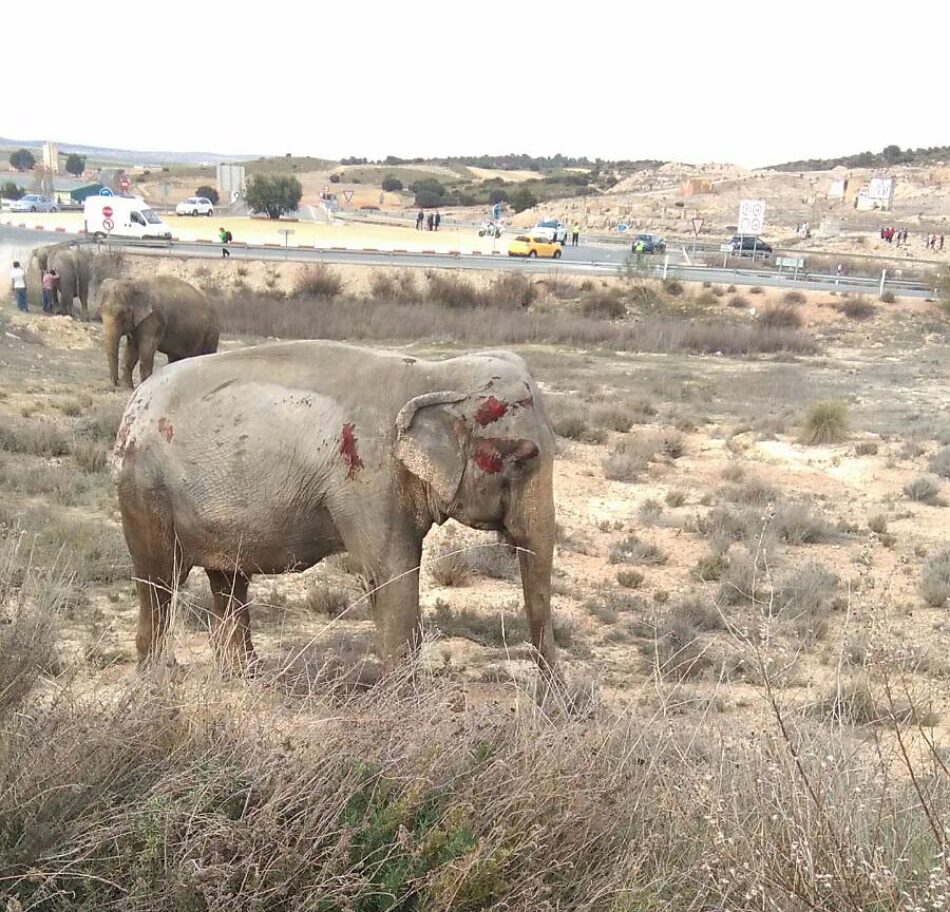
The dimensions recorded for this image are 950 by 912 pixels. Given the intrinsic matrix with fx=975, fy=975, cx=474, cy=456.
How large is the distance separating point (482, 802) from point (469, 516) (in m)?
2.14

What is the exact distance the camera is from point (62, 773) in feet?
10.6

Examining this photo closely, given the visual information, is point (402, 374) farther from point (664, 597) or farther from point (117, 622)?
point (664, 597)

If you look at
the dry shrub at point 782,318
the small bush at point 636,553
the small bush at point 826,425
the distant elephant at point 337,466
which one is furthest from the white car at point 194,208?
the distant elephant at point 337,466

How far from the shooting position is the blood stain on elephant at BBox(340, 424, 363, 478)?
17.9 feet

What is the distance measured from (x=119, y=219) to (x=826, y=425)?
36.8 meters

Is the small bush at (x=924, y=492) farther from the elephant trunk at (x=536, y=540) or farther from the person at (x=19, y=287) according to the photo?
the person at (x=19, y=287)

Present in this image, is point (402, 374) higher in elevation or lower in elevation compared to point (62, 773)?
higher

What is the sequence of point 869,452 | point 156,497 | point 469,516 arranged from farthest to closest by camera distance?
point 869,452 < point 156,497 < point 469,516

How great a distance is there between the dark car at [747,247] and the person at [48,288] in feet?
123

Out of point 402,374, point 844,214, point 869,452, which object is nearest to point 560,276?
point 869,452

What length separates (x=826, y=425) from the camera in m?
17.2

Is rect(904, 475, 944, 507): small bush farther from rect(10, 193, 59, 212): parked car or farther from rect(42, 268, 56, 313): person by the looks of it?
rect(10, 193, 59, 212): parked car

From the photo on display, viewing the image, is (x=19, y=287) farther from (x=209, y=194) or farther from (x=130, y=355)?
(x=209, y=194)

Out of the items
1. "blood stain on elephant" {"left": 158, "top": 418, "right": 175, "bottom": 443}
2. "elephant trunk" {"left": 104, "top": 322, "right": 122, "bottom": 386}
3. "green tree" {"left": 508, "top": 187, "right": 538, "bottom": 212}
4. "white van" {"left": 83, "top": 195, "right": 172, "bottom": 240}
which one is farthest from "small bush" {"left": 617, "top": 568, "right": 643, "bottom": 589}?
"green tree" {"left": 508, "top": 187, "right": 538, "bottom": 212}
